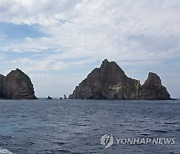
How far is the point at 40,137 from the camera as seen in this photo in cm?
3825

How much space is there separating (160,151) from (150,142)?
4595 mm

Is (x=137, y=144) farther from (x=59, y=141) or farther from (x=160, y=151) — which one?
(x=59, y=141)

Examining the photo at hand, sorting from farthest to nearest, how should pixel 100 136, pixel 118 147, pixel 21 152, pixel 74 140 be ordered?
1. pixel 100 136
2. pixel 74 140
3. pixel 118 147
4. pixel 21 152

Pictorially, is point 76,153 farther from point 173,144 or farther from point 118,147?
point 173,144

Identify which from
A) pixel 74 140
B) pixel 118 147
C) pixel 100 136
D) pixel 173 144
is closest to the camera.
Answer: pixel 118 147

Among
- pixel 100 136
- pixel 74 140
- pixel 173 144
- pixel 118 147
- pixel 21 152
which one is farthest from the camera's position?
pixel 100 136

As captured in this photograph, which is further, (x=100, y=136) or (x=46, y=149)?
(x=100, y=136)

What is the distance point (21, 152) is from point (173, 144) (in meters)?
15.5

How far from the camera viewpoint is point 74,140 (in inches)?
1431

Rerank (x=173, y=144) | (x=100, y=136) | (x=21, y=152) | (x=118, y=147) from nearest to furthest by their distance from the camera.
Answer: (x=21, y=152)
(x=118, y=147)
(x=173, y=144)
(x=100, y=136)

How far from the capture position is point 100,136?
39.5 m

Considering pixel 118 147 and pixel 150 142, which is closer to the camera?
pixel 118 147

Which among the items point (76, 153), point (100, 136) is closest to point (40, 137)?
point (100, 136)

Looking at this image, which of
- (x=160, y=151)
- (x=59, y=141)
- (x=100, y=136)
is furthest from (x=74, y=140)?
(x=160, y=151)
